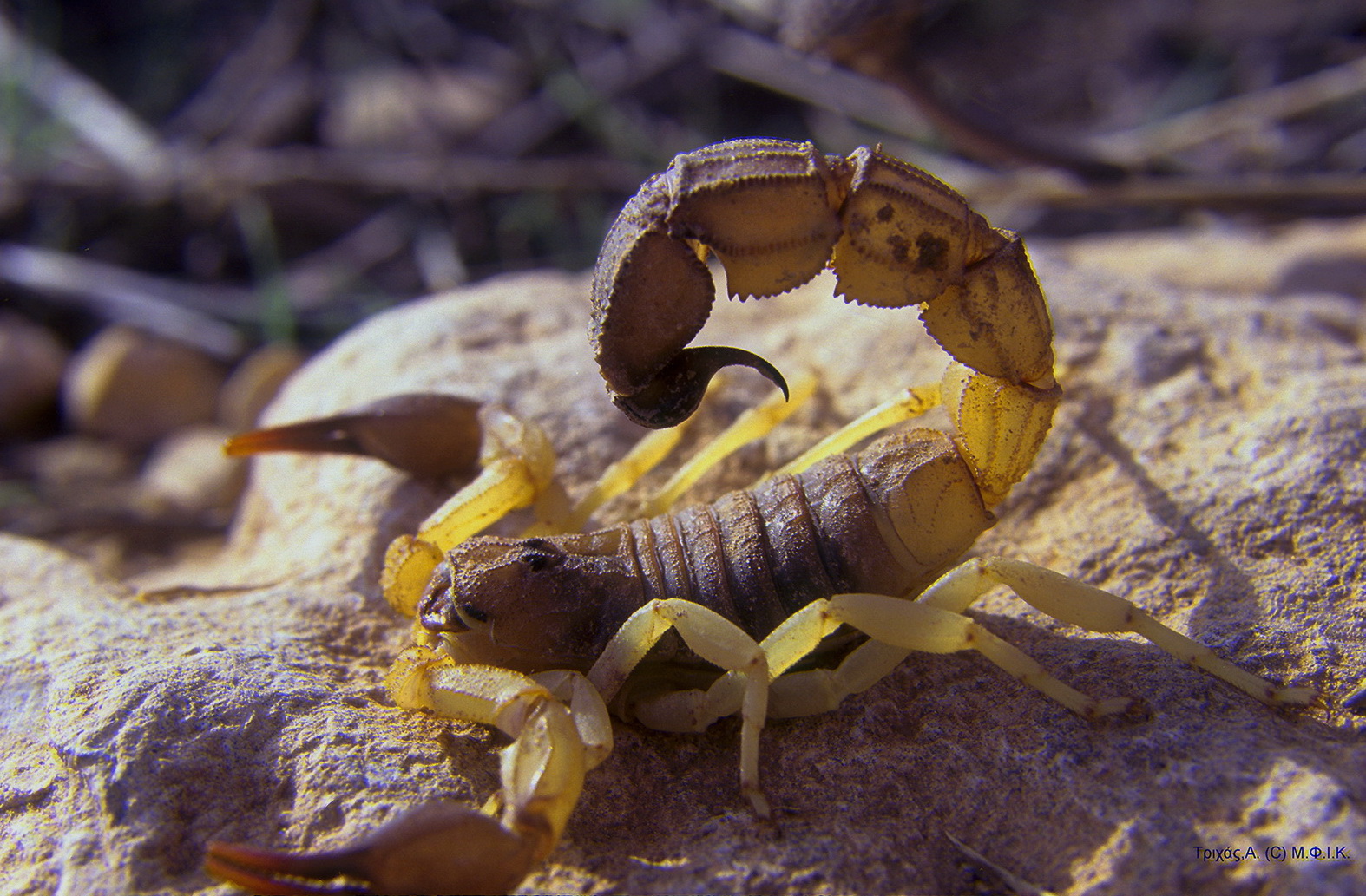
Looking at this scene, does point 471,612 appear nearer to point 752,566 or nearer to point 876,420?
point 752,566

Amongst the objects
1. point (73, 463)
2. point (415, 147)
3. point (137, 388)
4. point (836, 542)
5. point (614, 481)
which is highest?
point (415, 147)

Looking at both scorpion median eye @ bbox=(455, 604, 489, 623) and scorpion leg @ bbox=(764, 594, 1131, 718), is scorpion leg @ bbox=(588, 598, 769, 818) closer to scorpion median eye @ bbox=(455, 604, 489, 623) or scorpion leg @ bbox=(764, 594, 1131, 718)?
scorpion leg @ bbox=(764, 594, 1131, 718)

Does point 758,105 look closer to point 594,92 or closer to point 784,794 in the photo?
point 594,92

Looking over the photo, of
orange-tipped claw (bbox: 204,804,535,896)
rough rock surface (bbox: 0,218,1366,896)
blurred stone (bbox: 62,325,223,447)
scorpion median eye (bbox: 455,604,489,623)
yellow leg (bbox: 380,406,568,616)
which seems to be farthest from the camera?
blurred stone (bbox: 62,325,223,447)

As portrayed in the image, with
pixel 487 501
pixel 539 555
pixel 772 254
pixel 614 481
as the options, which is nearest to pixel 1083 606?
pixel 772 254

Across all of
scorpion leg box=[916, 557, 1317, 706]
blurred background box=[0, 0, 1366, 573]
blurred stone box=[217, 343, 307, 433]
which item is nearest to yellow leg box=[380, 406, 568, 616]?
scorpion leg box=[916, 557, 1317, 706]

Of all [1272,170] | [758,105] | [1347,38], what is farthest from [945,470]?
[1347,38]
